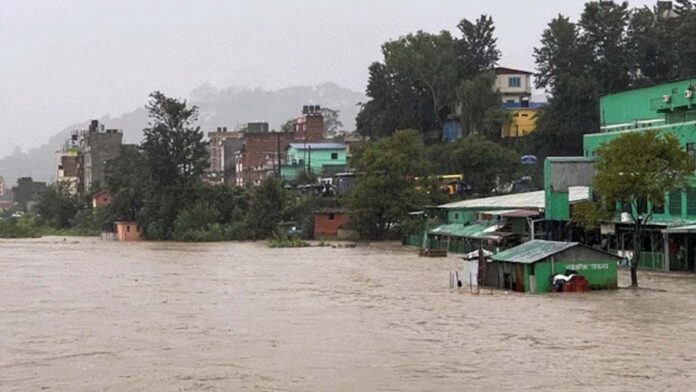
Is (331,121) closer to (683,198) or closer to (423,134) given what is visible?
(423,134)

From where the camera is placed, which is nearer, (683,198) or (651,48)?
(683,198)

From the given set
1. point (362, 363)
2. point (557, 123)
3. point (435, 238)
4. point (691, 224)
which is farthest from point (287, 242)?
point (362, 363)

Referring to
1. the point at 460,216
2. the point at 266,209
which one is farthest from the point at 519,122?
the point at 460,216

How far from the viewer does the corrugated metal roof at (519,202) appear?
42.2 metres

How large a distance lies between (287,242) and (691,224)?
25.2m

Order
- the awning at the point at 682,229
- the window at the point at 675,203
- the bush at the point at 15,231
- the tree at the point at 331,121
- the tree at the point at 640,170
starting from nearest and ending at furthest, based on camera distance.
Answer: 1. the tree at the point at 640,170
2. the awning at the point at 682,229
3. the window at the point at 675,203
4. the bush at the point at 15,231
5. the tree at the point at 331,121

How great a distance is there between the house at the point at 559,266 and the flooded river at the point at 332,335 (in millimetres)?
761

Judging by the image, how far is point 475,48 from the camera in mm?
74375

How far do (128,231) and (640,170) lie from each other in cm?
4579

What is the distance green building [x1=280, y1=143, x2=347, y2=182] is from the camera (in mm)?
81625

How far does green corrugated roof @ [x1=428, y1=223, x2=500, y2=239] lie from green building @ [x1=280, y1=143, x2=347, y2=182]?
2789 centimetres

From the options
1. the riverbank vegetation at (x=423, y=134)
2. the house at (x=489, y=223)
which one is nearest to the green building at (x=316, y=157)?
the riverbank vegetation at (x=423, y=134)

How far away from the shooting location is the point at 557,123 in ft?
208

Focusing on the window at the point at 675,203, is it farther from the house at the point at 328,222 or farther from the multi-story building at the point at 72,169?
the multi-story building at the point at 72,169
